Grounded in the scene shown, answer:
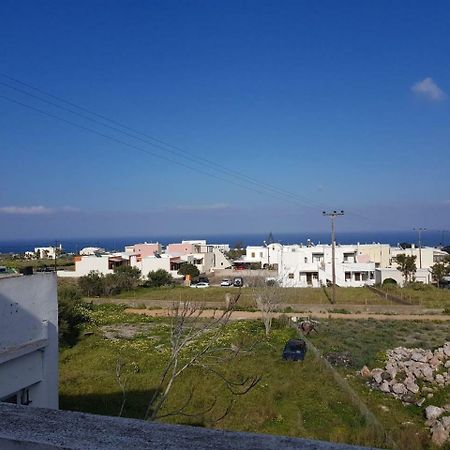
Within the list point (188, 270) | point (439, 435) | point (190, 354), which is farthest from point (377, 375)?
point (188, 270)

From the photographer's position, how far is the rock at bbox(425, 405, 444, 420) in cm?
1249

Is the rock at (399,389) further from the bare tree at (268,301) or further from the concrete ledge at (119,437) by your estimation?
the concrete ledge at (119,437)

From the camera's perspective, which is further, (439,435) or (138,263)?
(138,263)

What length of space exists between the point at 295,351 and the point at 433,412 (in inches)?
271

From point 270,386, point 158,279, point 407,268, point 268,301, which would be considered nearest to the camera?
point 270,386

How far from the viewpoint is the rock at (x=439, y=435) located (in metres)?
11.1

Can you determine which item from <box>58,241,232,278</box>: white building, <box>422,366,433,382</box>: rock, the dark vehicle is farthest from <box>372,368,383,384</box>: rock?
<box>58,241,232,278</box>: white building

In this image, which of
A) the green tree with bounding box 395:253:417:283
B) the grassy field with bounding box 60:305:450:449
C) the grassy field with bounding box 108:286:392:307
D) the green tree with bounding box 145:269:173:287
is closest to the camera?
the grassy field with bounding box 60:305:450:449

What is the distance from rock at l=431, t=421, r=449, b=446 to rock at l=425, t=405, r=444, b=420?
0.89 m

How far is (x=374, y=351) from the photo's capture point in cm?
2059

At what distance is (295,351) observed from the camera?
746 inches

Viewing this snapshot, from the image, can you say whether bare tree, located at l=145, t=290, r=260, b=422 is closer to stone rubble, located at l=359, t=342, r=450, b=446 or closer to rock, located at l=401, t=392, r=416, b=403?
stone rubble, located at l=359, t=342, r=450, b=446

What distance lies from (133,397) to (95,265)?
42.8m

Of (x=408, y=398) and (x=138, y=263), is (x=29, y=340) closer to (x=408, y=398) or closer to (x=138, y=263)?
(x=408, y=398)
